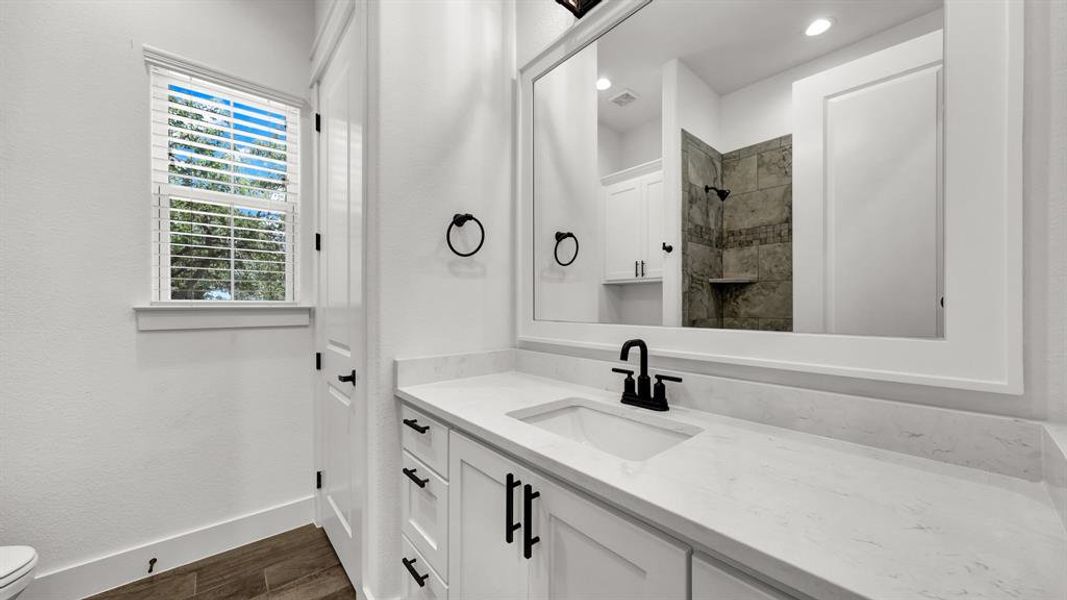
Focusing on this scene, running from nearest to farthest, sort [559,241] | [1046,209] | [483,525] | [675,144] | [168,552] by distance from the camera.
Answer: [1046,209]
[483,525]
[675,144]
[559,241]
[168,552]

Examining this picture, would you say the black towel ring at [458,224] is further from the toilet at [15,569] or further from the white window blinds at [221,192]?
the toilet at [15,569]

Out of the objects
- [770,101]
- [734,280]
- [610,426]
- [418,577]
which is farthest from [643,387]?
[418,577]

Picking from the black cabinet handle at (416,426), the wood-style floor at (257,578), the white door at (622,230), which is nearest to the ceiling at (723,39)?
the white door at (622,230)

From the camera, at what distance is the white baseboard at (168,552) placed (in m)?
1.53

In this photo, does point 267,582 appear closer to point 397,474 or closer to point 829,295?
point 397,474

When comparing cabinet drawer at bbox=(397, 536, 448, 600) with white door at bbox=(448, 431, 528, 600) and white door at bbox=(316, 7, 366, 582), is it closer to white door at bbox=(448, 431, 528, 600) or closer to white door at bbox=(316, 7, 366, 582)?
white door at bbox=(448, 431, 528, 600)

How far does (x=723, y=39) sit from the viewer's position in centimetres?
108

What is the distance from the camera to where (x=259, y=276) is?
2035 mm

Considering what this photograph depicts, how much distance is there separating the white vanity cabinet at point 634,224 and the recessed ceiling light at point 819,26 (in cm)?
46

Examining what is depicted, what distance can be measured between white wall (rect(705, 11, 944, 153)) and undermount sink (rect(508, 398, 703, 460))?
2.50ft

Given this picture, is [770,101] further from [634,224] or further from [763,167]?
[634,224]

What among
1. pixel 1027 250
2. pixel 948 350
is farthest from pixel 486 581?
pixel 1027 250

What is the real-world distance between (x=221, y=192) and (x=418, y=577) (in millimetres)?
1945

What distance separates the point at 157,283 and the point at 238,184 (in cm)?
58
